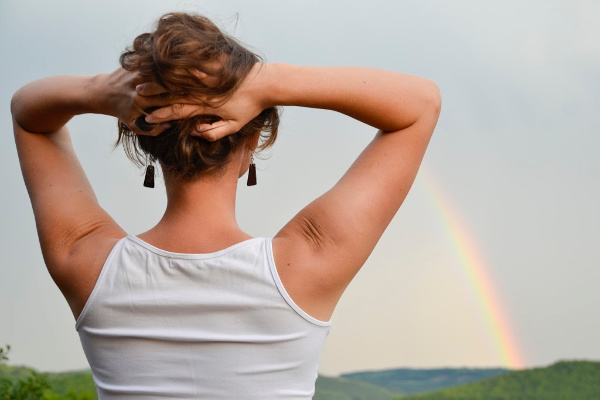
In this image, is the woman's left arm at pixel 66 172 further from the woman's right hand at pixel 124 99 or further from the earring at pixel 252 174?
the earring at pixel 252 174

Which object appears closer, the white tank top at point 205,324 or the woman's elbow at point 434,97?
the white tank top at point 205,324

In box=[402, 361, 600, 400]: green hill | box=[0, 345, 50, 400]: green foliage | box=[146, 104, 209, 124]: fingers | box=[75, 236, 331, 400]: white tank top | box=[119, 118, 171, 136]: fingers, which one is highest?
box=[146, 104, 209, 124]: fingers

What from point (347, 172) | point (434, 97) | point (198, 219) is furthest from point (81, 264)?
point (434, 97)

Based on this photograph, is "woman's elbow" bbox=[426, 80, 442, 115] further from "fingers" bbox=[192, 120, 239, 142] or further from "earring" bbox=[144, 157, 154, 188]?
"earring" bbox=[144, 157, 154, 188]

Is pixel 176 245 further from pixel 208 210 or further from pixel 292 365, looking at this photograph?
pixel 292 365

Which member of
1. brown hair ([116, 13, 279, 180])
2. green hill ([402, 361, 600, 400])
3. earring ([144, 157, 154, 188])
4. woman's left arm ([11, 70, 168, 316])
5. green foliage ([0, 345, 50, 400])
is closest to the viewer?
brown hair ([116, 13, 279, 180])

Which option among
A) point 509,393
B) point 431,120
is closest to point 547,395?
point 509,393

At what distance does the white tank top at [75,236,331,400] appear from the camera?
114 centimetres

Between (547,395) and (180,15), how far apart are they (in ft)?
26.6

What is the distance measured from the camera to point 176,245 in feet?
3.84

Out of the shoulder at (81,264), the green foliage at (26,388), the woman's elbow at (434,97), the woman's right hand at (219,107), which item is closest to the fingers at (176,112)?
the woman's right hand at (219,107)

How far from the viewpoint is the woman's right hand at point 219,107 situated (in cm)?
114

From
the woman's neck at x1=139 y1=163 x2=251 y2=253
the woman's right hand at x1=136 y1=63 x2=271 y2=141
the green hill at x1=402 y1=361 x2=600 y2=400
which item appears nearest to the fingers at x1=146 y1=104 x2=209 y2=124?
the woman's right hand at x1=136 y1=63 x2=271 y2=141

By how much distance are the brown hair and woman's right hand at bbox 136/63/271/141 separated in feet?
0.04
